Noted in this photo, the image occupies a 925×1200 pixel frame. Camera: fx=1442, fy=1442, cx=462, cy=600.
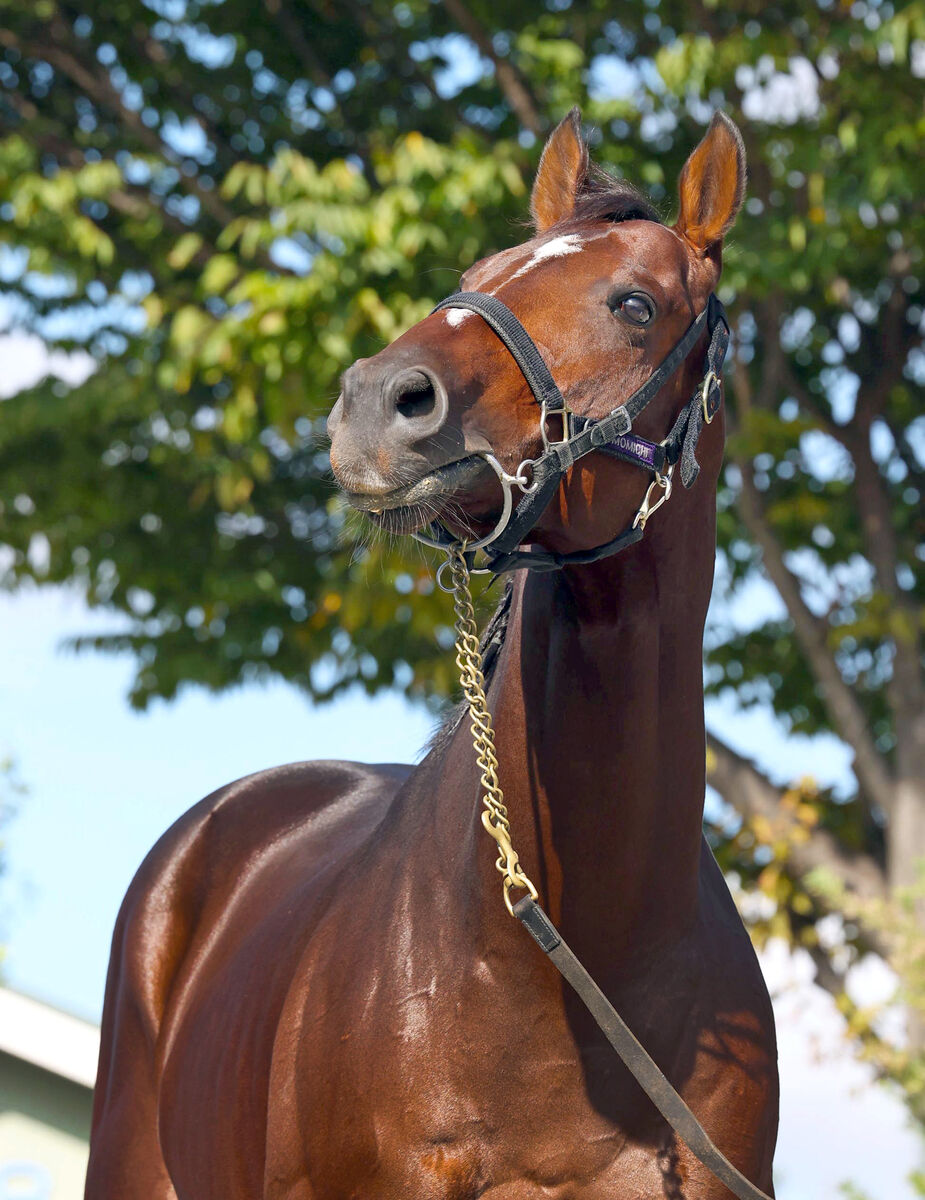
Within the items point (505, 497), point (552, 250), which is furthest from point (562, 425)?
point (552, 250)

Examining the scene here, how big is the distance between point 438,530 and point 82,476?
26.0 feet

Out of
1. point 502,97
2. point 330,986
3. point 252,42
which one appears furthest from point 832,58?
point 330,986

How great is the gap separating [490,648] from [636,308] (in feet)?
2.41

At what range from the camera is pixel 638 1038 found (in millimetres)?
2525

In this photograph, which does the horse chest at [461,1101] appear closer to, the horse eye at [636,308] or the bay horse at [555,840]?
the bay horse at [555,840]

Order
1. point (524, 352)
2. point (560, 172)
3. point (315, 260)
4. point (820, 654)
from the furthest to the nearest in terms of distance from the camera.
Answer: point (820, 654), point (315, 260), point (560, 172), point (524, 352)

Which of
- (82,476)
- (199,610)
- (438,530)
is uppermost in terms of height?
(82,476)

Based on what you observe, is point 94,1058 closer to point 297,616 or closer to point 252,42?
point 297,616

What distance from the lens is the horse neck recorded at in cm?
248

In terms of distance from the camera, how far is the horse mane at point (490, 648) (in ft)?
9.25

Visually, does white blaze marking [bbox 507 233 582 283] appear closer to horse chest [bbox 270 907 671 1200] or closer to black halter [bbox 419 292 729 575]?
black halter [bbox 419 292 729 575]

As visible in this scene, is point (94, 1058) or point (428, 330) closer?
point (428, 330)

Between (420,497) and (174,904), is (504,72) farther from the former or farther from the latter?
(420,497)

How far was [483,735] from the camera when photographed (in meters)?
2.54
